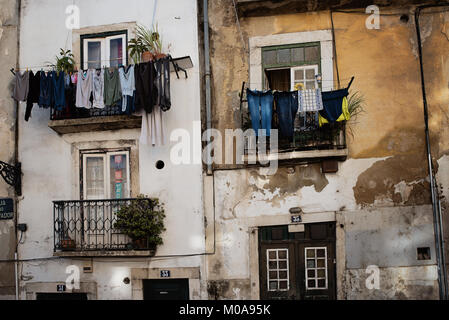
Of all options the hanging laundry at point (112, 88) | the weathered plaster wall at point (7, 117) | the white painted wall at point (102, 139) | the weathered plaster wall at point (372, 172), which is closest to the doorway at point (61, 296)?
the white painted wall at point (102, 139)

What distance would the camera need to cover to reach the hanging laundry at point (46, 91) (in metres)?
10.8

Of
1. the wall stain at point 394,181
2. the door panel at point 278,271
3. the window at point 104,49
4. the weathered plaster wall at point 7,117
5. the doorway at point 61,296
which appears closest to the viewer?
the wall stain at point 394,181

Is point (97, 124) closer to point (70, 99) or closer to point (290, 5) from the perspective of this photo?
point (70, 99)

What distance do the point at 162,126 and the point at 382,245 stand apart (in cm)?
489

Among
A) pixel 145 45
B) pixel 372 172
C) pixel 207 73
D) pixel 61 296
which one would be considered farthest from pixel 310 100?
pixel 61 296

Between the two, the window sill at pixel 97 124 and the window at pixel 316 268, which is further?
the window sill at pixel 97 124

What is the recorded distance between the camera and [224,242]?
10.6 meters

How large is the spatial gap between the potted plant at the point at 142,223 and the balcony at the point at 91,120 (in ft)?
5.19

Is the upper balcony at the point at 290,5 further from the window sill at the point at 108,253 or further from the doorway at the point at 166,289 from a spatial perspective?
the doorway at the point at 166,289

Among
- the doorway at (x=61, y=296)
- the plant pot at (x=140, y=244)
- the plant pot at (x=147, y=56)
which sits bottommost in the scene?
the doorway at (x=61, y=296)

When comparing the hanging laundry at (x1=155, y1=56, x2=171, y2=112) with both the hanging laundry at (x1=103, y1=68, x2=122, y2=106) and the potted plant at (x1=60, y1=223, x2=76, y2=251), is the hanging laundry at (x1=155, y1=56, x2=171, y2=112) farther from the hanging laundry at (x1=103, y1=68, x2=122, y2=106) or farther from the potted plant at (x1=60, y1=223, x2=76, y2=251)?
the potted plant at (x1=60, y1=223, x2=76, y2=251)

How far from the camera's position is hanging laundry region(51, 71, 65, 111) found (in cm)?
1074

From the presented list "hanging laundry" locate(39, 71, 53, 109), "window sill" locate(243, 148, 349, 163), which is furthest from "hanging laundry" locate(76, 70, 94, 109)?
"window sill" locate(243, 148, 349, 163)

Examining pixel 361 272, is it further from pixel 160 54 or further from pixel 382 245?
pixel 160 54
